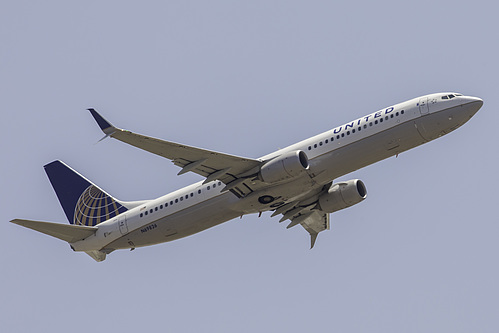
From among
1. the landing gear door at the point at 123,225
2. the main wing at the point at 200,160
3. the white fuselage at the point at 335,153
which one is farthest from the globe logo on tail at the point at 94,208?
the main wing at the point at 200,160

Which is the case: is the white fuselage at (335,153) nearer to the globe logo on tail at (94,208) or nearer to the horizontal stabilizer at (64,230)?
the globe logo on tail at (94,208)

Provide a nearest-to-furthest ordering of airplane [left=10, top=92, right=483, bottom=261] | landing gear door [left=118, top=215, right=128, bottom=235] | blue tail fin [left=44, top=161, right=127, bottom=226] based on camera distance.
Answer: airplane [left=10, top=92, right=483, bottom=261] → landing gear door [left=118, top=215, right=128, bottom=235] → blue tail fin [left=44, top=161, right=127, bottom=226]

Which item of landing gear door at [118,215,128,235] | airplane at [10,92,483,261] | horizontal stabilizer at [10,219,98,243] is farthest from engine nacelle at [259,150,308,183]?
horizontal stabilizer at [10,219,98,243]

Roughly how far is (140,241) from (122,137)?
37.8 ft

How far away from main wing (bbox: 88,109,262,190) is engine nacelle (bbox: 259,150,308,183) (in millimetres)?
1130

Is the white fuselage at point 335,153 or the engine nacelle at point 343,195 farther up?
the white fuselage at point 335,153

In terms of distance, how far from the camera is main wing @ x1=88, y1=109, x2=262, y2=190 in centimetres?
4862

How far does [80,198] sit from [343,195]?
19.4 metres

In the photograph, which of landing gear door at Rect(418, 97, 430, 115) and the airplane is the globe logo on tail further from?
landing gear door at Rect(418, 97, 430, 115)

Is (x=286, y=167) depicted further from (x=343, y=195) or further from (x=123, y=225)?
(x=123, y=225)

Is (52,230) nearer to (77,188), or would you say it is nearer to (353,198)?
(77,188)

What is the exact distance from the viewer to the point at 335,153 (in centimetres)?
5128

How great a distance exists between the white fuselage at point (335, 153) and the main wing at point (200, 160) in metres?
1.64

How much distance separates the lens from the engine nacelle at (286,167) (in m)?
50.3
